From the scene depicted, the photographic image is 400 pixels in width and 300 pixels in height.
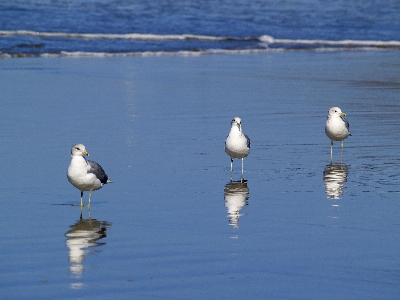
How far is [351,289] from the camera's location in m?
6.53

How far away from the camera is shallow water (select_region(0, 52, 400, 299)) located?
683 centimetres

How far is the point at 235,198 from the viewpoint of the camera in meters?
9.92

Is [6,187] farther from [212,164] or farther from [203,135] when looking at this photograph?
[203,135]

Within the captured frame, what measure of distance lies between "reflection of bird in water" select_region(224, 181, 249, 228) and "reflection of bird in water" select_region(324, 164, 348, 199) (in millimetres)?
1001

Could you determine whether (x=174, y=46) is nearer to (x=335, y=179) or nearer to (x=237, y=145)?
(x=237, y=145)

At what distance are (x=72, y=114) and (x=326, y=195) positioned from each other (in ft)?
23.6

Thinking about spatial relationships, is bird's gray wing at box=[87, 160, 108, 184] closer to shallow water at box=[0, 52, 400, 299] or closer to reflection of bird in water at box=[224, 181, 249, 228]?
shallow water at box=[0, 52, 400, 299]

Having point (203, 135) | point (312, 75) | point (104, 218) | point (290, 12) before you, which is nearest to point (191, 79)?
point (312, 75)

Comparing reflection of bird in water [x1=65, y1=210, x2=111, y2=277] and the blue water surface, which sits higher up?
the blue water surface

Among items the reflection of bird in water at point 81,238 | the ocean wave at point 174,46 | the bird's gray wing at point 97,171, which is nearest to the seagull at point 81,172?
the bird's gray wing at point 97,171

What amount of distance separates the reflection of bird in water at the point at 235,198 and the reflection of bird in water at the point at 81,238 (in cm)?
131

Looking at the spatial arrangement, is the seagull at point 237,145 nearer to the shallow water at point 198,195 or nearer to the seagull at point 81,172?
the shallow water at point 198,195

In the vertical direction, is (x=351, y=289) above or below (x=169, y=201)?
below

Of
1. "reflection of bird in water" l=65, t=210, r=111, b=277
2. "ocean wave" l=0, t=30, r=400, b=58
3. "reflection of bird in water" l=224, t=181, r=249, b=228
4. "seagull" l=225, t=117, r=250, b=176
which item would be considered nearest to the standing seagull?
"seagull" l=225, t=117, r=250, b=176
